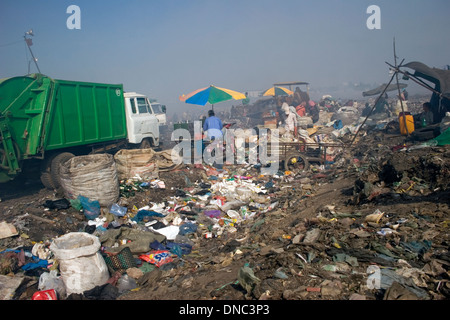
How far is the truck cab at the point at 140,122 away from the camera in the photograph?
33.6 ft

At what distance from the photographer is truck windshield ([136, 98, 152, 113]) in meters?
10.7

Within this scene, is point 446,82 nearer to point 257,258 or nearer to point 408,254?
point 408,254

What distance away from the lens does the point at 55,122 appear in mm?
7633

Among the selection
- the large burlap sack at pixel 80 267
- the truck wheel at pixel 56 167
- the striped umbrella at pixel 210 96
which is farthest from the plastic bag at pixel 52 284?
the striped umbrella at pixel 210 96

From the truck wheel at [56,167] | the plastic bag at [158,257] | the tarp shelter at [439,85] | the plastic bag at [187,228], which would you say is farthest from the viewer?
the tarp shelter at [439,85]

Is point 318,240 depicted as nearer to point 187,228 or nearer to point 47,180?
point 187,228

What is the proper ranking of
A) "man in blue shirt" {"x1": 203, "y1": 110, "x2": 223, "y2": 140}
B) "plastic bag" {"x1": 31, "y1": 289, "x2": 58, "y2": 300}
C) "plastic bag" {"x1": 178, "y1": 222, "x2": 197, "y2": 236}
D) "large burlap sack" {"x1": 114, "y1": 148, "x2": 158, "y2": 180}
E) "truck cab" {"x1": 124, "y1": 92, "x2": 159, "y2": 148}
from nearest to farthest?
"plastic bag" {"x1": 31, "y1": 289, "x2": 58, "y2": 300} → "plastic bag" {"x1": 178, "y1": 222, "x2": 197, "y2": 236} → "large burlap sack" {"x1": 114, "y1": 148, "x2": 158, "y2": 180} → "man in blue shirt" {"x1": 203, "y1": 110, "x2": 223, "y2": 140} → "truck cab" {"x1": 124, "y1": 92, "x2": 159, "y2": 148}

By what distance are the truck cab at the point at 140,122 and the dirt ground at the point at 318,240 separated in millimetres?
3500

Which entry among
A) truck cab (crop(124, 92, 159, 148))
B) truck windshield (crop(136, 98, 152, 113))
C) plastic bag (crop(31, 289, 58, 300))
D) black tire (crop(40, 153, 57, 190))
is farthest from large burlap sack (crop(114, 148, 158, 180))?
plastic bag (crop(31, 289, 58, 300))

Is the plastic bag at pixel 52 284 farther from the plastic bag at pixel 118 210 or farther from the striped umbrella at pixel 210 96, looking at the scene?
the striped umbrella at pixel 210 96

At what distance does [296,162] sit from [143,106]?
5.66 meters

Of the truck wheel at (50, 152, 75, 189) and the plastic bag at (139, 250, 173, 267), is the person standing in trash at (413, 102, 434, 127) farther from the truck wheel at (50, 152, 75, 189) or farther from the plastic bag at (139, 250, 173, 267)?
the truck wheel at (50, 152, 75, 189)

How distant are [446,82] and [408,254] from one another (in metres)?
8.96
